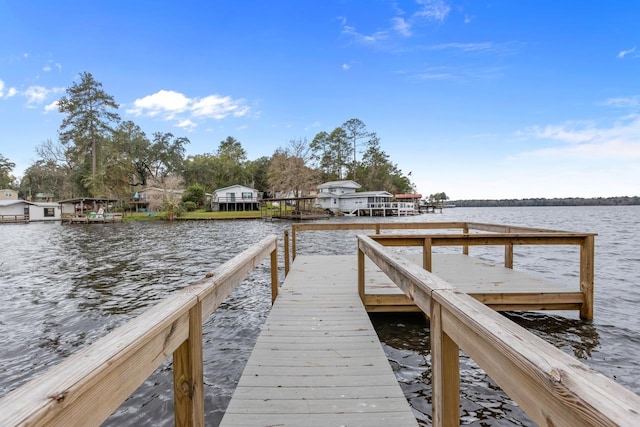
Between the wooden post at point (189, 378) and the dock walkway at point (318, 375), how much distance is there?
63 cm

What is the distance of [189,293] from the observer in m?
1.58

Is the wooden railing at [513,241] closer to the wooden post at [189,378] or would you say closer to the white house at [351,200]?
the wooden post at [189,378]

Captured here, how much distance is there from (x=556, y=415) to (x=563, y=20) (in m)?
23.4

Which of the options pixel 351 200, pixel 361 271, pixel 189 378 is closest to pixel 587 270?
pixel 361 271

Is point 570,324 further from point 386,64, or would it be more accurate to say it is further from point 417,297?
point 386,64

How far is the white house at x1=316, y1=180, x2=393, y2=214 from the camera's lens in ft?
158

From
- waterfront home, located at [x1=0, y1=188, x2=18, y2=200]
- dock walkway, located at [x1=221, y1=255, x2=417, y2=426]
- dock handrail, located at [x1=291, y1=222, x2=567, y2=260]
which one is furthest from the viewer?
waterfront home, located at [x1=0, y1=188, x2=18, y2=200]

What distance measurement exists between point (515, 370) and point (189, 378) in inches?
53.1

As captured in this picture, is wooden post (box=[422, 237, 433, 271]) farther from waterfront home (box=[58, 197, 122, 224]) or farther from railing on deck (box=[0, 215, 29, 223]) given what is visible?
railing on deck (box=[0, 215, 29, 223])

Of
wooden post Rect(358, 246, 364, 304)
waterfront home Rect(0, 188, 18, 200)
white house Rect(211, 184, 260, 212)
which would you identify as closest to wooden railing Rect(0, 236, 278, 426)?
wooden post Rect(358, 246, 364, 304)

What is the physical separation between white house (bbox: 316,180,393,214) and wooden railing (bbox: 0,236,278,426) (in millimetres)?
46016

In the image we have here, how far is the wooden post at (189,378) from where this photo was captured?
1407mm

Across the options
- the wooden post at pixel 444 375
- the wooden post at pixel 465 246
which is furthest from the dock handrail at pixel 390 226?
the wooden post at pixel 444 375

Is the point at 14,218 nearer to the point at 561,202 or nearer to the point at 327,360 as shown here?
the point at 327,360
